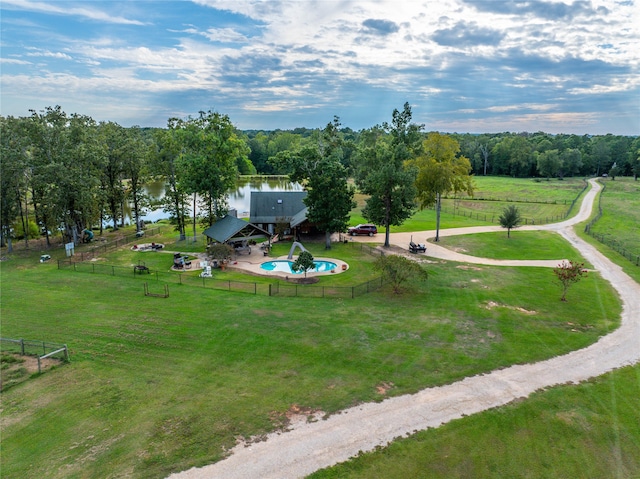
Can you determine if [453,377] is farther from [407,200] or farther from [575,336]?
[407,200]

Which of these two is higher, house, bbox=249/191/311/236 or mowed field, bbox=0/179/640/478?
house, bbox=249/191/311/236

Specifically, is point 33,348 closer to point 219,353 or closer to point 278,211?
point 219,353

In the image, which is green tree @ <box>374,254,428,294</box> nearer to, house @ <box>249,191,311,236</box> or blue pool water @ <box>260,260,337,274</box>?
blue pool water @ <box>260,260,337,274</box>

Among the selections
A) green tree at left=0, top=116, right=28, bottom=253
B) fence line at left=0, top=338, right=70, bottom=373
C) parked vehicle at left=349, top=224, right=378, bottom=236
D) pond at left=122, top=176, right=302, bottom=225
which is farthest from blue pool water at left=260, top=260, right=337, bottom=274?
green tree at left=0, top=116, right=28, bottom=253

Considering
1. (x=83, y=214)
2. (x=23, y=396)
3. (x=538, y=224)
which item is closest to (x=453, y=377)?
(x=23, y=396)

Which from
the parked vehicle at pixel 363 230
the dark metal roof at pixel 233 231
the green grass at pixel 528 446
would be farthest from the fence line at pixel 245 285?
the parked vehicle at pixel 363 230
